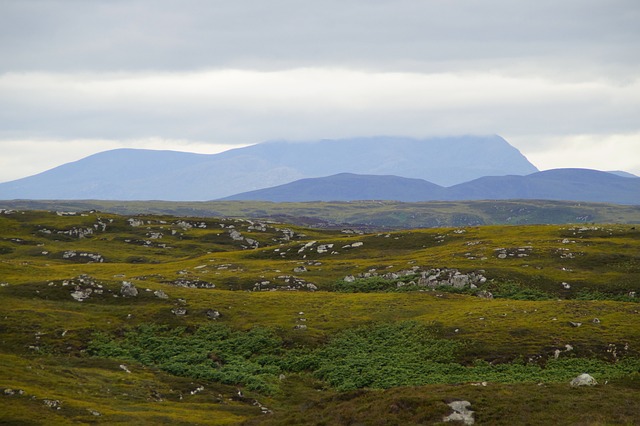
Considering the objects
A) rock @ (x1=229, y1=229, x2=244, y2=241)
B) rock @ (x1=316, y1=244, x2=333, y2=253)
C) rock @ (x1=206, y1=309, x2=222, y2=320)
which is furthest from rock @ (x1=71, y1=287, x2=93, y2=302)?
rock @ (x1=229, y1=229, x2=244, y2=241)

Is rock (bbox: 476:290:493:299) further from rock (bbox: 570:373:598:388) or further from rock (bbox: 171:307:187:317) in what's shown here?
rock (bbox: 570:373:598:388)

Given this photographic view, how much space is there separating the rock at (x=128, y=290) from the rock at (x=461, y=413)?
56.4 m

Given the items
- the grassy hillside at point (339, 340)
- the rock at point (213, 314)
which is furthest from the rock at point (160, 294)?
the rock at point (213, 314)

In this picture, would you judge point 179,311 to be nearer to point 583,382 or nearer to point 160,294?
point 160,294

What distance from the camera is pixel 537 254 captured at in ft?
359

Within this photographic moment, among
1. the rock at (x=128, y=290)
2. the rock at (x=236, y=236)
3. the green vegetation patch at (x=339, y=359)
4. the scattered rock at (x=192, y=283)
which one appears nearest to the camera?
the green vegetation patch at (x=339, y=359)

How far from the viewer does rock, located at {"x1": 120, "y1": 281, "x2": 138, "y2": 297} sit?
8606 centimetres

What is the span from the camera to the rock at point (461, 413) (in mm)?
38688

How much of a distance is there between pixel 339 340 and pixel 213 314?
1804 centimetres

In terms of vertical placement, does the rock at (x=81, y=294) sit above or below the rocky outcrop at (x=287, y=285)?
above

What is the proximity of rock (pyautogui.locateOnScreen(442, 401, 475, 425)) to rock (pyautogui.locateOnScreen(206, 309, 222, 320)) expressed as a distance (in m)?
43.6

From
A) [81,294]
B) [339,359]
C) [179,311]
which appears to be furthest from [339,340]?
[81,294]

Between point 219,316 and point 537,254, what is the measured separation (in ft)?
191

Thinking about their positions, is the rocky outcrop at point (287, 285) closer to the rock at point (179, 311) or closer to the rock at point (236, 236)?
the rock at point (179, 311)
